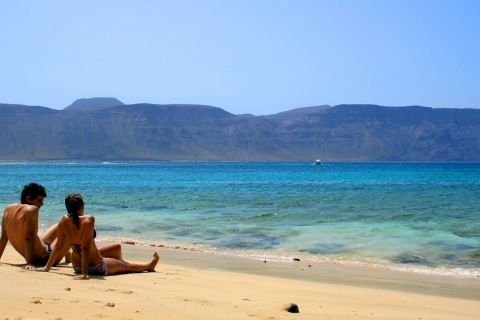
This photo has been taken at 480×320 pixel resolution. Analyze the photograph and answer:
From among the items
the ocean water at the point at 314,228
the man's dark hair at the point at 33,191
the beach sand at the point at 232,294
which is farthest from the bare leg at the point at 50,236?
the ocean water at the point at 314,228

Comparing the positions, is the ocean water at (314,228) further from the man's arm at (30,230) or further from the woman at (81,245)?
the man's arm at (30,230)

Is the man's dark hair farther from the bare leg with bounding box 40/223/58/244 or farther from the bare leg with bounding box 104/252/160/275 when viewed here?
the bare leg with bounding box 104/252/160/275

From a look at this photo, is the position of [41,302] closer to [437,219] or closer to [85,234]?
[85,234]

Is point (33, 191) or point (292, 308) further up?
point (33, 191)

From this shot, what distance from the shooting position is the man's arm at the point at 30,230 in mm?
7785

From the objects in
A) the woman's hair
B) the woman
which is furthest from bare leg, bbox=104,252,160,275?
the woman's hair

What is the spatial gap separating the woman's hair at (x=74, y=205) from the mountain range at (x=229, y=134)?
157 m

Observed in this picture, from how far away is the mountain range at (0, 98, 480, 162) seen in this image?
166500 mm

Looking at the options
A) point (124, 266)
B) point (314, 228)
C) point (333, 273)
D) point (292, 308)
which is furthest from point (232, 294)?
point (314, 228)

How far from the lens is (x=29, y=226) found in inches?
308

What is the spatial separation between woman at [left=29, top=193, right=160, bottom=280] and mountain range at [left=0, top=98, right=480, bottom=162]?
15660 cm

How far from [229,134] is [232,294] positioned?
17978 centimetres

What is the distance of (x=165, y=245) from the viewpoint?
1295 cm

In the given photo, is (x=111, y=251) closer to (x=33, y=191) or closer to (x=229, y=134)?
(x=33, y=191)
